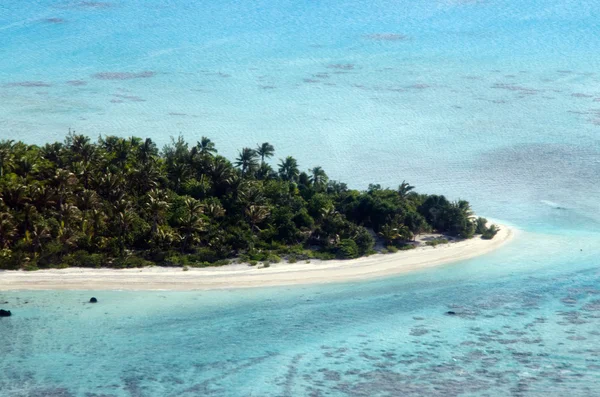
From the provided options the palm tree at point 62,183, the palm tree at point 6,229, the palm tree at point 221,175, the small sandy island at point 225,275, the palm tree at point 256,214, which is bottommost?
the small sandy island at point 225,275

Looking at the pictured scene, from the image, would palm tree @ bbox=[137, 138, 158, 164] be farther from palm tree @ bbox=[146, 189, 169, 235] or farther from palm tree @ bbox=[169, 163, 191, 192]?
palm tree @ bbox=[146, 189, 169, 235]

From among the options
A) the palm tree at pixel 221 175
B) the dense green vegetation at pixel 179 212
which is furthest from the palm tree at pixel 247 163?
the palm tree at pixel 221 175

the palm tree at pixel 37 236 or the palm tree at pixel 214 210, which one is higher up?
the palm tree at pixel 214 210

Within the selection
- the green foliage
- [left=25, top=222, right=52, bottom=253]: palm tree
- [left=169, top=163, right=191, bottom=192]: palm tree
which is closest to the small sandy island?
the green foliage

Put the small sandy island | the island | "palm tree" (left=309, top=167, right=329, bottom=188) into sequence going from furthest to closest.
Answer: "palm tree" (left=309, top=167, right=329, bottom=188), the island, the small sandy island

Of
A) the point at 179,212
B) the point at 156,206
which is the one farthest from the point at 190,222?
the point at 156,206

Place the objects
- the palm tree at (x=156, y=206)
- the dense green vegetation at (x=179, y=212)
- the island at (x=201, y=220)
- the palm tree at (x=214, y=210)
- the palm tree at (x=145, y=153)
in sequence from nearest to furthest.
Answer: the island at (x=201, y=220) < the dense green vegetation at (x=179, y=212) < the palm tree at (x=156, y=206) < the palm tree at (x=214, y=210) < the palm tree at (x=145, y=153)

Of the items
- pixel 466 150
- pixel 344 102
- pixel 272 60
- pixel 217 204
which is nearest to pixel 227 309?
pixel 217 204

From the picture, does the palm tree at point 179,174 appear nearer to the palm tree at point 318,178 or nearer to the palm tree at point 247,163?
the palm tree at point 247,163
